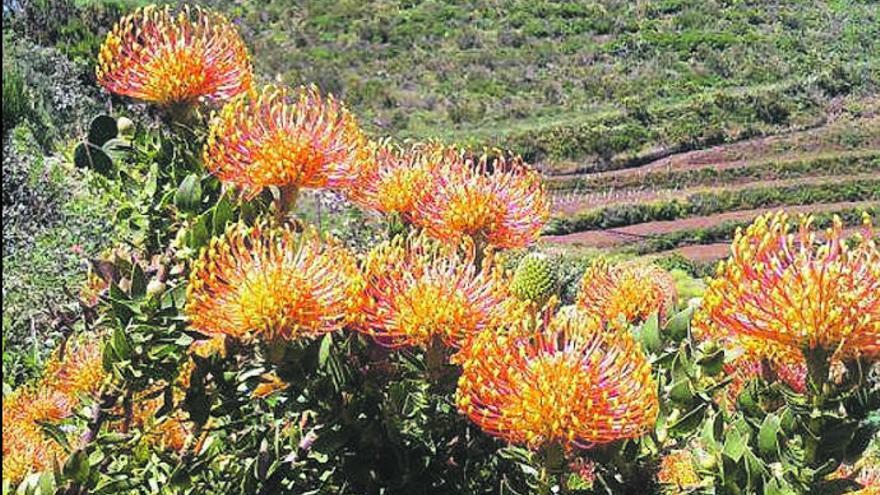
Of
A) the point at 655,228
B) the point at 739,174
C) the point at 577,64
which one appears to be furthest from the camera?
the point at 577,64

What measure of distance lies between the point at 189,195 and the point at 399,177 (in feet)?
0.98

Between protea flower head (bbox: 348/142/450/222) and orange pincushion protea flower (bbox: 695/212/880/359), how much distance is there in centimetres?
44

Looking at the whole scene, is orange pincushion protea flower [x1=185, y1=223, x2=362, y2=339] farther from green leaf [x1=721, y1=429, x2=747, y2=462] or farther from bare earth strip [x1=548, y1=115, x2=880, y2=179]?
bare earth strip [x1=548, y1=115, x2=880, y2=179]

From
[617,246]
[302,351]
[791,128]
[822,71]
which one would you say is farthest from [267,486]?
[822,71]

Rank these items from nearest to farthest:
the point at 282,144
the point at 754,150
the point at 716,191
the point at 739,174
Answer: the point at 282,144 < the point at 716,191 < the point at 739,174 < the point at 754,150

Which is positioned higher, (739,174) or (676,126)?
(676,126)

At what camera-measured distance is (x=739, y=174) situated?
26906 mm

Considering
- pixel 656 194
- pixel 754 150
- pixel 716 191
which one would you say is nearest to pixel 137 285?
pixel 656 194

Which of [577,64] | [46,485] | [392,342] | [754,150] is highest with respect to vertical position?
[392,342]

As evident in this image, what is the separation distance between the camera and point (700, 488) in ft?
3.77

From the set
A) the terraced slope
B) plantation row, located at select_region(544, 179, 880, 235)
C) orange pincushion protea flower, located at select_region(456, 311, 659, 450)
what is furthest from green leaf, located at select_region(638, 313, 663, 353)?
plantation row, located at select_region(544, 179, 880, 235)

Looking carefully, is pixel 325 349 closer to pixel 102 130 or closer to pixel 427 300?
pixel 427 300

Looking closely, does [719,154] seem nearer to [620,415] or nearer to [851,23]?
[851,23]

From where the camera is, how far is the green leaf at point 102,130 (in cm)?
148
